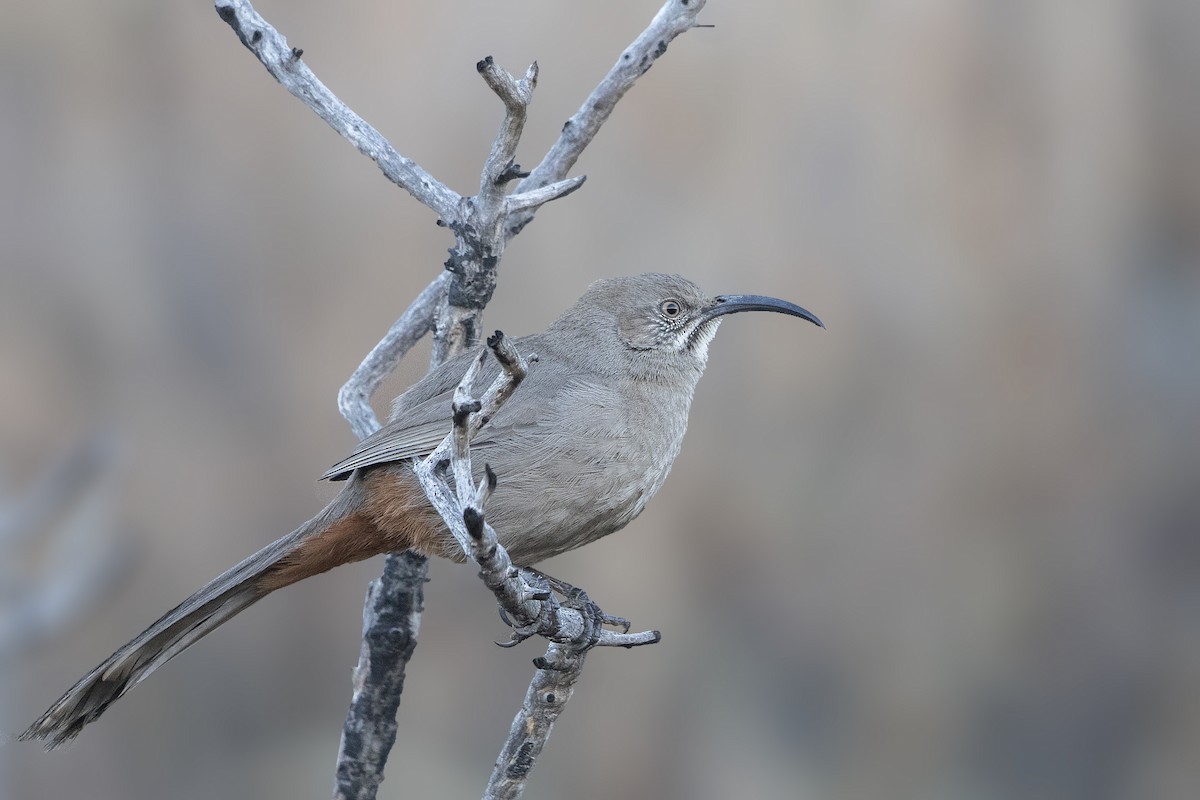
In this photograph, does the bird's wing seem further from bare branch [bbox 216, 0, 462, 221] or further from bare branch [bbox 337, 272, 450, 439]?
bare branch [bbox 216, 0, 462, 221]

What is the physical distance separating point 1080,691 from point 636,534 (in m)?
2.34

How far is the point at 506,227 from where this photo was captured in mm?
3666

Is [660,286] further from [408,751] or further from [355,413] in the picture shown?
[408,751]

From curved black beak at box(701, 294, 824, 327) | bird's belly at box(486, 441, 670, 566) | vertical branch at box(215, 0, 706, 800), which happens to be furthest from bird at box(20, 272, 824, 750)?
curved black beak at box(701, 294, 824, 327)

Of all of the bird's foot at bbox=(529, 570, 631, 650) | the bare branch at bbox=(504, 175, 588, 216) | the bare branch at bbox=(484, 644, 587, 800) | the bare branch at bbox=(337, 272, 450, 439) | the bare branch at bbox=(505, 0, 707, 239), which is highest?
the bare branch at bbox=(505, 0, 707, 239)

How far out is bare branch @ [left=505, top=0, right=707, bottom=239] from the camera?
3.60 m

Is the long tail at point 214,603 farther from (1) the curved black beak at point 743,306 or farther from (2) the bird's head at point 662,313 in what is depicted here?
(1) the curved black beak at point 743,306

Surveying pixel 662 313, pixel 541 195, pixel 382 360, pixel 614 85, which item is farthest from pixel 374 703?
pixel 614 85

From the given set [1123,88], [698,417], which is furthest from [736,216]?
[1123,88]

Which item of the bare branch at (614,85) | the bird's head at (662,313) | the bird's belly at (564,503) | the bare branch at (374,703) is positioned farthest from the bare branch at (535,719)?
the bare branch at (614,85)

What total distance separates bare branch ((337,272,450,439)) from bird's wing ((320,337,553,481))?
0.26m

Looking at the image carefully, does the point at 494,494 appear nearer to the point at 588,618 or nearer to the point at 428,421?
the point at 428,421

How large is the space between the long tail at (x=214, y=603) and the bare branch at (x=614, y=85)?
1.07 metres

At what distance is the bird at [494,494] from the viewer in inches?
122
